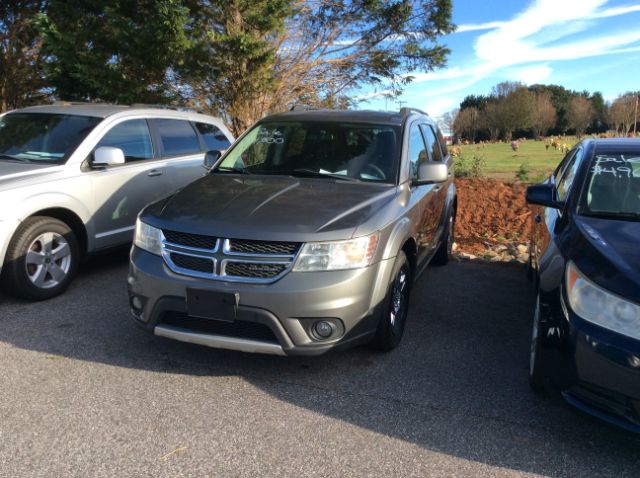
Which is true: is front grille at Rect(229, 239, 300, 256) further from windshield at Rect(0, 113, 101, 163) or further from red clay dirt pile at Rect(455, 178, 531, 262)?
red clay dirt pile at Rect(455, 178, 531, 262)

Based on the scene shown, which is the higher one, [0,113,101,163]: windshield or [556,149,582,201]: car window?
[0,113,101,163]: windshield

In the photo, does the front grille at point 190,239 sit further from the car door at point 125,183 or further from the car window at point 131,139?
the car window at point 131,139

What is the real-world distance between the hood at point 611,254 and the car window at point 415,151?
1.54m

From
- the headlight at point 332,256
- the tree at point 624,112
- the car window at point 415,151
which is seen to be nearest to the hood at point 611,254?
the headlight at point 332,256

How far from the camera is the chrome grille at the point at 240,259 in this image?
328 cm

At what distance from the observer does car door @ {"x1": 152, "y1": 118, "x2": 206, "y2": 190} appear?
6.37 meters

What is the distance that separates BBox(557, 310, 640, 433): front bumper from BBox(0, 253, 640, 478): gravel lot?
0.33 meters

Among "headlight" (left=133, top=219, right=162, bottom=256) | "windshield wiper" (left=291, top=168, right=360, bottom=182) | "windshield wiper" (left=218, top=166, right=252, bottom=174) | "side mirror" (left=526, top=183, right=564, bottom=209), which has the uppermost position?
"windshield wiper" (left=218, top=166, right=252, bottom=174)

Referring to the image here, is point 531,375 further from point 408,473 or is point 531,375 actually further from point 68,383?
point 68,383

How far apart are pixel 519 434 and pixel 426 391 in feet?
2.09

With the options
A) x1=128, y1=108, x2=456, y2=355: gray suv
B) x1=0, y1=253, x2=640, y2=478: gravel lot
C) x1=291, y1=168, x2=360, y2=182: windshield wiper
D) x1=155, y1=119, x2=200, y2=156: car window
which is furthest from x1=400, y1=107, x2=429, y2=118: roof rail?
x1=155, y1=119, x2=200, y2=156: car window

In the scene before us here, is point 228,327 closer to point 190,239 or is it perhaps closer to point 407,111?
point 190,239

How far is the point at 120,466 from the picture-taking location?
2670 mm

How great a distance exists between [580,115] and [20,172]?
8087 centimetres
